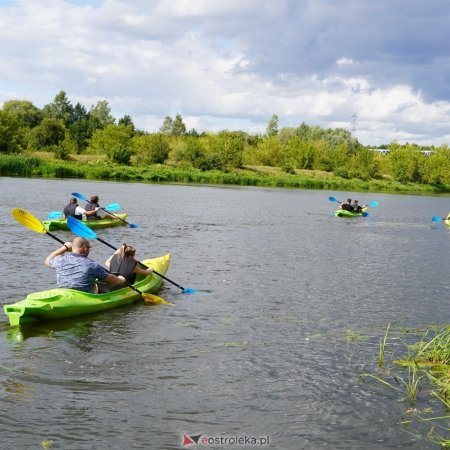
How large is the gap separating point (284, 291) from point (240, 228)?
12.9m

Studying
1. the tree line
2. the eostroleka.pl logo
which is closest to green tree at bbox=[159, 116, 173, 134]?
the tree line

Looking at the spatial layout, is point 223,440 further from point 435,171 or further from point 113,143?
point 435,171

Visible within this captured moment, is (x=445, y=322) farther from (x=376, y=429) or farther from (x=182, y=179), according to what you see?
(x=182, y=179)

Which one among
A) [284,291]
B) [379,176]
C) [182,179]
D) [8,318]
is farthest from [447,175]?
[8,318]

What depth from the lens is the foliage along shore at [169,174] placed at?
55.1 metres

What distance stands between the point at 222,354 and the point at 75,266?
3.11 meters

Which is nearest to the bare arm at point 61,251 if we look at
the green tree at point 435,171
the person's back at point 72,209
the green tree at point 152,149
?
the person's back at point 72,209

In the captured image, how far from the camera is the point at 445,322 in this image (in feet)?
40.0

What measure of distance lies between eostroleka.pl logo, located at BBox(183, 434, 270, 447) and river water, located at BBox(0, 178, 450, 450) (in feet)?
0.11

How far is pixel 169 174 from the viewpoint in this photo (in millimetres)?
67625

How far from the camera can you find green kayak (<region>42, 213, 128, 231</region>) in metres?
21.1

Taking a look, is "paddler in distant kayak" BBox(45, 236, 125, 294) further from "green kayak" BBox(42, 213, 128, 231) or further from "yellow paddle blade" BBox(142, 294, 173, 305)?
"green kayak" BBox(42, 213, 128, 231)

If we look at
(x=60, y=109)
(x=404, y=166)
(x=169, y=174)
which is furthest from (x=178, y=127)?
(x=169, y=174)

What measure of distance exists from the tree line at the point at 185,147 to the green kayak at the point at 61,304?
6191cm
